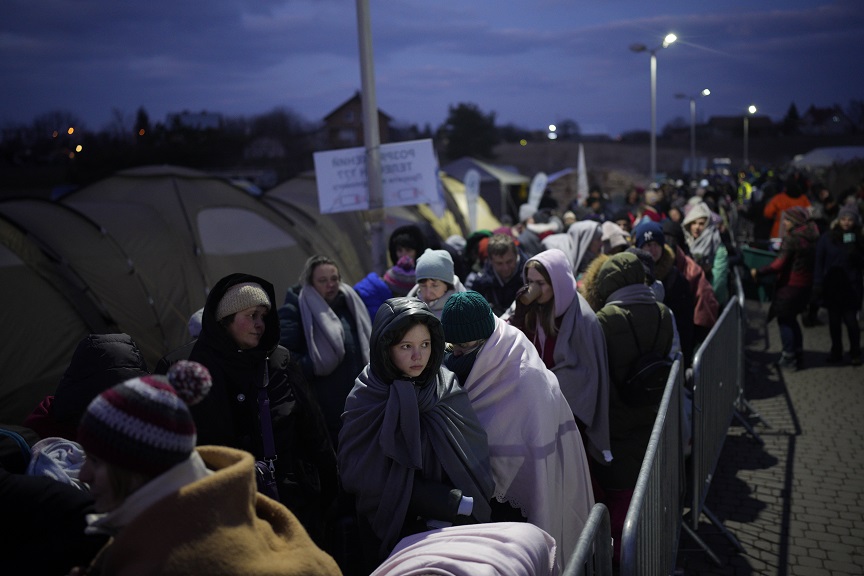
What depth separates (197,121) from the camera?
107ft

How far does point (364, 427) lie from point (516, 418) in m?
0.79

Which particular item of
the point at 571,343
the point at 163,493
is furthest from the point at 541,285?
the point at 163,493

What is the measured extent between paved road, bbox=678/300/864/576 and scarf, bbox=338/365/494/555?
2.22 metres

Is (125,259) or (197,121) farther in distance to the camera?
(197,121)

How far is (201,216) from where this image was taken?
9.30m

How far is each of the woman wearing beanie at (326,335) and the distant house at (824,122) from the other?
99.2 meters

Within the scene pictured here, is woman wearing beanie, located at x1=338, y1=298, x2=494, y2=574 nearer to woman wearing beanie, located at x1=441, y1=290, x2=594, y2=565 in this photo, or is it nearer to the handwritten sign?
woman wearing beanie, located at x1=441, y1=290, x2=594, y2=565

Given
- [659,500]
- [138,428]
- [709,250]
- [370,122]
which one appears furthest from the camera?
[709,250]

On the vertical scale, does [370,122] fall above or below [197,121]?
A: below

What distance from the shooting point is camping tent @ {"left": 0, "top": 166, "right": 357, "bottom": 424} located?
6.82 meters

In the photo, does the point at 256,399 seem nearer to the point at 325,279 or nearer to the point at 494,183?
the point at 325,279

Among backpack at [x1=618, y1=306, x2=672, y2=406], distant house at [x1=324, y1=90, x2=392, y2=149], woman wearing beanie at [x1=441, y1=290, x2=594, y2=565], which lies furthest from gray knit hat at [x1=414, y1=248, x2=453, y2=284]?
distant house at [x1=324, y1=90, x2=392, y2=149]

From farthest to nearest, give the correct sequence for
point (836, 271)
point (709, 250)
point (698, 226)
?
point (698, 226)
point (836, 271)
point (709, 250)

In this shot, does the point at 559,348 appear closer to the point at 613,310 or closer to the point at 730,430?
the point at 613,310
